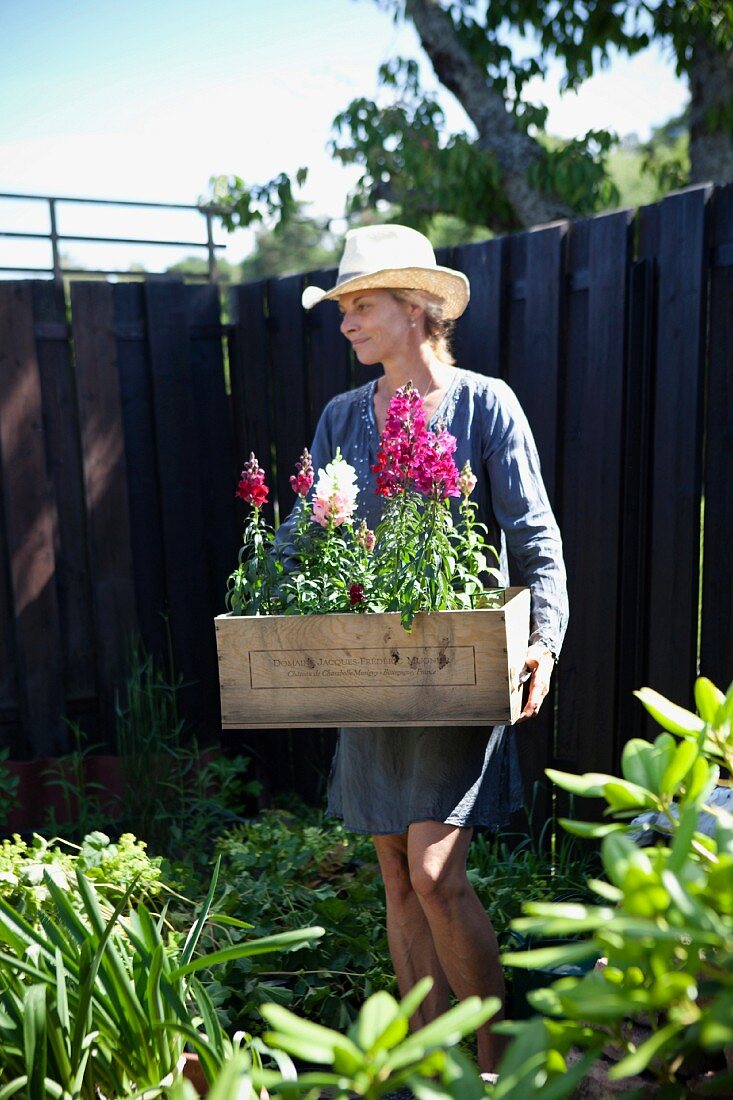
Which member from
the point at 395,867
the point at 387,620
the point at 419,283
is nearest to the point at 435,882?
the point at 395,867

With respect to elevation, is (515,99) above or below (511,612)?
above

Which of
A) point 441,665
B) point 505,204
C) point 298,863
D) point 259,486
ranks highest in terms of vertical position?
point 505,204

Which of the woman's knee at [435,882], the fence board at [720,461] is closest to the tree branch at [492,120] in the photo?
the fence board at [720,461]

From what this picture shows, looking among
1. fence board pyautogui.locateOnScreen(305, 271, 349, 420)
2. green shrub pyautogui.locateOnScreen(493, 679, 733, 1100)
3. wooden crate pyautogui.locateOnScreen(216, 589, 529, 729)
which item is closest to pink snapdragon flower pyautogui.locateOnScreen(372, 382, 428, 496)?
wooden crate pyautogui.locateOnScreen(216, 589, 529, 729)

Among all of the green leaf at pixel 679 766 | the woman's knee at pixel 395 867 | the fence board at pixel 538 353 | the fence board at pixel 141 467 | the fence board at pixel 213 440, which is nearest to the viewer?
the green leaf at pixel 679 766

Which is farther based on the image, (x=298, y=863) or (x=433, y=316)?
(x=298, y=863)

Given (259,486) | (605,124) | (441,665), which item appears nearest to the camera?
(441,665)

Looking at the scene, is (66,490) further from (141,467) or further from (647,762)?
(647,762)

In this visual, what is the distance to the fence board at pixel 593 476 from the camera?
10.7ft

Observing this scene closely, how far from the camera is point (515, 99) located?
8133 millimetres

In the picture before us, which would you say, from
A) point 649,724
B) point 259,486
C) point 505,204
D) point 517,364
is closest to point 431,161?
point 505,204

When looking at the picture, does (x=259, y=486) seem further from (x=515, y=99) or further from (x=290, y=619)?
(x=515, y=99)

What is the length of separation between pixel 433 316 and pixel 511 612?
0.89 meters

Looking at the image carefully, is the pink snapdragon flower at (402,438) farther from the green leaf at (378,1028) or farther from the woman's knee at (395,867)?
the green leaf at (378,1028)
